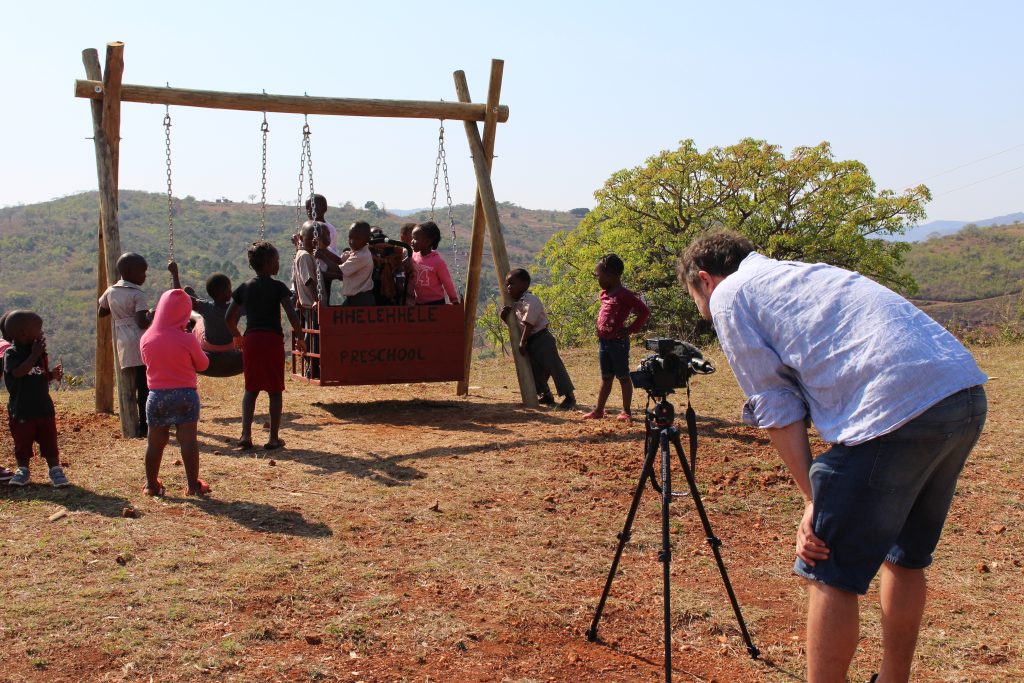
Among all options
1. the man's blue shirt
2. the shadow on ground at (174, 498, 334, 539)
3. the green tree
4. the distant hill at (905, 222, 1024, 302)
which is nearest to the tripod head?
the man's blue shirt

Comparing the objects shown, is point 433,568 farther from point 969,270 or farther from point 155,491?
point 969,270

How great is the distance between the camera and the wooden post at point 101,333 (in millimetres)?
9250

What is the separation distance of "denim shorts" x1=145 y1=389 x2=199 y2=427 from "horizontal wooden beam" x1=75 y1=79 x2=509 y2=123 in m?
4.06

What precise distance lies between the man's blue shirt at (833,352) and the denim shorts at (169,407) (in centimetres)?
440

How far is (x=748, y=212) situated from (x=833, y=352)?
701 inches

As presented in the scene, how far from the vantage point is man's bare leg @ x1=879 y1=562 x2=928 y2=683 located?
329 centimetres

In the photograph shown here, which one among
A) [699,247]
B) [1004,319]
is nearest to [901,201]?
[1004,319]

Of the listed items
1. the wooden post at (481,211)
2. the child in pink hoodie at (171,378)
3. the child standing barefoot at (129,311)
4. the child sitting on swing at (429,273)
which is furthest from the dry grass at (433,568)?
the wooden post at (481,211)

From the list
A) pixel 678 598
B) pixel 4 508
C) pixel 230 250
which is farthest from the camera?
pixel 230 250

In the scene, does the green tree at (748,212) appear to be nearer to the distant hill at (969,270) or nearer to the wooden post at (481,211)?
the wooden post at (481,211)

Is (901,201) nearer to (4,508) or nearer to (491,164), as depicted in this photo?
(491,164)

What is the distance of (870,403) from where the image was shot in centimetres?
288

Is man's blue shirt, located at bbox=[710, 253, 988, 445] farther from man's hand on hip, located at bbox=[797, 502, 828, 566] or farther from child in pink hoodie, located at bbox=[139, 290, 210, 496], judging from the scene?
child in pink hoodie, located at bbox=[139, 290, 210, 496]

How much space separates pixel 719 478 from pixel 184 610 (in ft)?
13.1
